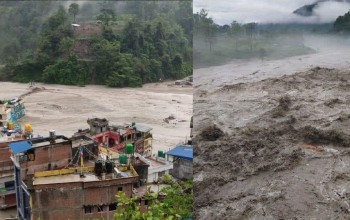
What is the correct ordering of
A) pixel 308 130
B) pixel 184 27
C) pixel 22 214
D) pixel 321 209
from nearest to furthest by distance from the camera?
pixel 321 209
pixel 308 130
pixel 22 214
pixel 184 27

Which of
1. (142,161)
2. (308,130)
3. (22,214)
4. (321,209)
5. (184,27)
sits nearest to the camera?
(321,209)

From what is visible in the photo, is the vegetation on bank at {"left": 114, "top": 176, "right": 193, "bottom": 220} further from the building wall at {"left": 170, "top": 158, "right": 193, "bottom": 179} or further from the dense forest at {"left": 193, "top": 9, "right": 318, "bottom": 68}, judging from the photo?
the building wall at {"left": 170, "top": 158, "right": 193, "bottom": 179}

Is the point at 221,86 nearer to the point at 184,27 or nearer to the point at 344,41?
the point at 344,41

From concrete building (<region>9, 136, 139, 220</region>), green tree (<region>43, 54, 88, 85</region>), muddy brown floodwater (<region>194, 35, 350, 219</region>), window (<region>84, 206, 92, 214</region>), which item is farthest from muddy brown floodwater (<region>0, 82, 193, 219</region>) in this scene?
muddy brown floodwater (<region>194, 35, 350, 219</region>)

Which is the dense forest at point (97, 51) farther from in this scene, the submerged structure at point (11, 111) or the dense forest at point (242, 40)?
the dense forest at point (242, 40)

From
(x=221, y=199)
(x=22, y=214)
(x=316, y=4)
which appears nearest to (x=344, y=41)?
(x=316, y=4)

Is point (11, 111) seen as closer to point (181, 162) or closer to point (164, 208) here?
point (181, 162)
